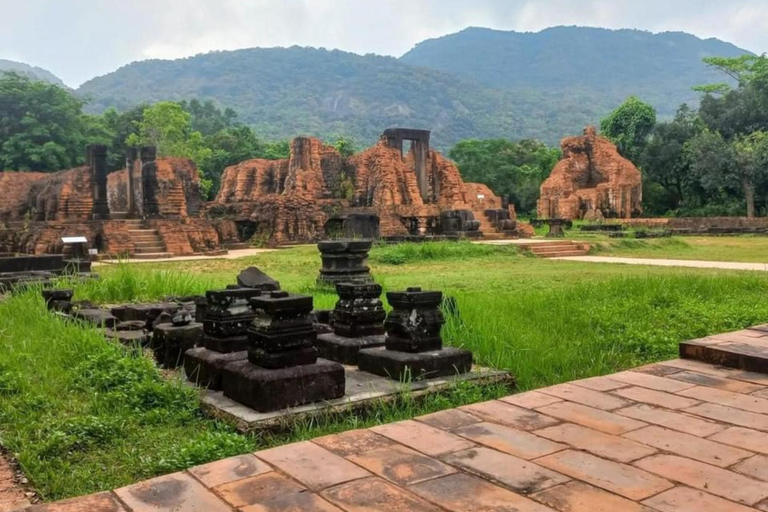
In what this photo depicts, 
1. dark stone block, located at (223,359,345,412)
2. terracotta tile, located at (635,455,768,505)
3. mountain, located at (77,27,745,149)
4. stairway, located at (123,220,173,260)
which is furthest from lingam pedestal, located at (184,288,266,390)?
mountain, located at (77,27,745,149)

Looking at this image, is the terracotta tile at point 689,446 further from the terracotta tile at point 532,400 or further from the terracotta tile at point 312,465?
the terracotta tile at point 312,465

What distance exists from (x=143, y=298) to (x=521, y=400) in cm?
559

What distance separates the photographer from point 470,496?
221 cm

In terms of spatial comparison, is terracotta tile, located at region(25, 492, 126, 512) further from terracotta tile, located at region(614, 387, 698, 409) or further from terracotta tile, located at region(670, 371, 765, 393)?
terracotta tile, located at region(670, 371, 765, 393)

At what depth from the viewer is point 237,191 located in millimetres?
29562

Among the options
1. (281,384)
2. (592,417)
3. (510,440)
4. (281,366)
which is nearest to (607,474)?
(510,440)

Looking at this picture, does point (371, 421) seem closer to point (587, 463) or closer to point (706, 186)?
point (587, 463)

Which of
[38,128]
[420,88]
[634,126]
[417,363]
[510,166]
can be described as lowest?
[417,363]

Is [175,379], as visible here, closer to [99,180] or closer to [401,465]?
[401,465]

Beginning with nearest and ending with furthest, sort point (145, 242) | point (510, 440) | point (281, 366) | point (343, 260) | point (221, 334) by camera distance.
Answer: point (510, 440) → point (281, 366) → point (221, 334) → point (343, 260) → point (145, 242)

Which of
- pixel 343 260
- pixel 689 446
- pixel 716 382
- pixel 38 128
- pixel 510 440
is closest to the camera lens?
pixel 689 446

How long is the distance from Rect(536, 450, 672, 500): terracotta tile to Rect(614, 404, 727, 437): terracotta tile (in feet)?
1.94

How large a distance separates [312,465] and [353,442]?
29 cm

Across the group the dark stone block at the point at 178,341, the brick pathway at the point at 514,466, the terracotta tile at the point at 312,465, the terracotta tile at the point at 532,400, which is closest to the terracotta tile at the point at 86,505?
the brick pathway at the point at 514,466
